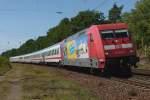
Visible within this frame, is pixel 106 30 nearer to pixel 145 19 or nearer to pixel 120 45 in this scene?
pixel 120 45

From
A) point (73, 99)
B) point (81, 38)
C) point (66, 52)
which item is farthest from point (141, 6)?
point (73, 99)

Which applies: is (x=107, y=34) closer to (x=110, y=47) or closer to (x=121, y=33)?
(x=121, y=33)

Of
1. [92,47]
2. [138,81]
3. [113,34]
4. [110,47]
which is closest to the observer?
[138,81]

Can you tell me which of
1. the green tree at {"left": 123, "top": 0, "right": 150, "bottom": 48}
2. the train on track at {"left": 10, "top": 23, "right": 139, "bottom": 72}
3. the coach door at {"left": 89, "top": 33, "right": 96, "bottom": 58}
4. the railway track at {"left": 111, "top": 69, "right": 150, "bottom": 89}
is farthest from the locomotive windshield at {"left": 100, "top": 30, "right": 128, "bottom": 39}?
the green tree at {"left": 123, "top": 0, "right": 150, "bottom": 48}

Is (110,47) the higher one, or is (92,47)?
(92,47)

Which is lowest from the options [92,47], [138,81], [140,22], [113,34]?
[138,81]

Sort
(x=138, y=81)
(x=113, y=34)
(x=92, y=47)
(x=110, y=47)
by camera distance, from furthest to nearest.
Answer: (x=92, y=47) → (x=113, y=34) → (x=110, y=47) → (x=138, y=81)

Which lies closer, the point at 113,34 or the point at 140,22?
the point at 113,34

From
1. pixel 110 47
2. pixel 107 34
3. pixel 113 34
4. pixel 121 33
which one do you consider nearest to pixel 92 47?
pixel 107 34

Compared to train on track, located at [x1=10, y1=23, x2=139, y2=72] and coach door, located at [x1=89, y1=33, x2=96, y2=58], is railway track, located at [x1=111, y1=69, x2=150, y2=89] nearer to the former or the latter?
train on track, located at [x1=10, y1=23, x2=139, y2=72]

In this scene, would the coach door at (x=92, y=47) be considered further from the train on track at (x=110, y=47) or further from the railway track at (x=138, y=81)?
the railway track at (x=138, y=81)

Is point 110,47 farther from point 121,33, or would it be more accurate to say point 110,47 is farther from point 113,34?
point 121,33

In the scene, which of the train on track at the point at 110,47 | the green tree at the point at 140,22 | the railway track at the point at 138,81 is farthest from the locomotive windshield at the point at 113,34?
the green tree at the point at 140,22

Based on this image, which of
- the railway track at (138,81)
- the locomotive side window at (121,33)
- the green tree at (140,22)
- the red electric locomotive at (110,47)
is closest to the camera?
the railway track at (138,81)
